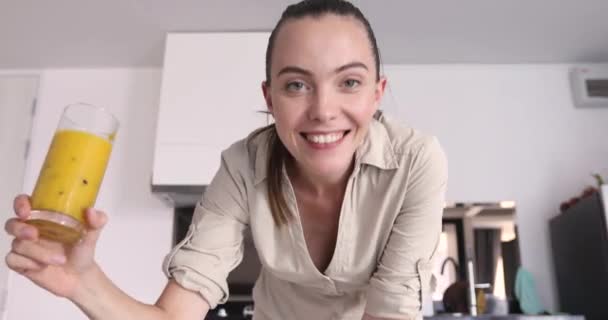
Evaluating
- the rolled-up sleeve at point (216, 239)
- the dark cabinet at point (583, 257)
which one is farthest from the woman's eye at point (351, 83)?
the dark cabinet at point (583, 257)

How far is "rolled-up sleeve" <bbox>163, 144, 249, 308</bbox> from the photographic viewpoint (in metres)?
0.92

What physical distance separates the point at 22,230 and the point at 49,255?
4 cm

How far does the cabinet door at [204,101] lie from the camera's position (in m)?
2.48

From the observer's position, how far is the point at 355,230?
Result: 1014 mm

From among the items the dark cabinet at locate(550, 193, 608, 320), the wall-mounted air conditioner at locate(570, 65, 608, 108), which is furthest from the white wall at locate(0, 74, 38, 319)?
the wall-mounted air conditioner at locate(570, 65, 608, 108)

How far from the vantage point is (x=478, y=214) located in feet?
9.00

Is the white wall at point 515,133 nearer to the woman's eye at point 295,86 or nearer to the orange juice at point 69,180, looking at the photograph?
the woman's eye at point 295,86

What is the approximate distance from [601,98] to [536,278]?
107cm

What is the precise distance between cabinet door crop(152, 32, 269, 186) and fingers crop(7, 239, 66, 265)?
6.00ft

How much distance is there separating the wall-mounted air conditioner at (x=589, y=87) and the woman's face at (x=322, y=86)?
2426mm

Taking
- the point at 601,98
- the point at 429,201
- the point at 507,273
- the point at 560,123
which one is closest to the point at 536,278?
the point at 507,273

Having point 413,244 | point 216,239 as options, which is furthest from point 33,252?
point 413,244

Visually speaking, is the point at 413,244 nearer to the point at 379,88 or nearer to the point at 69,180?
the point at 379,88

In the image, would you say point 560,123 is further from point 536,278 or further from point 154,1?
point 154,1
